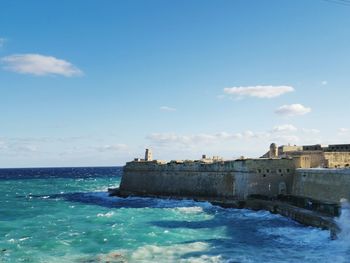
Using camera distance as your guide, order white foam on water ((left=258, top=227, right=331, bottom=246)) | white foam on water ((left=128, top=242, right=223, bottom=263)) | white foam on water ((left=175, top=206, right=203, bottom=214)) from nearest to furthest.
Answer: white foam on water ((left=128, top=242, right=223, bottom=263)) < white foam on water ((left=258, top=227, right=331, bottom=246)) < white foam on water ((left=175, top=206, right=203, bottom=214))

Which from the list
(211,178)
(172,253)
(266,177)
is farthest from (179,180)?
(172,253)

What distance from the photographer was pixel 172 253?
19.2m

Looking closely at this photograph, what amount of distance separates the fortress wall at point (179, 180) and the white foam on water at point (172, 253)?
14.8m

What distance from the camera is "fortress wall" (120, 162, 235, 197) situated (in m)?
35.7

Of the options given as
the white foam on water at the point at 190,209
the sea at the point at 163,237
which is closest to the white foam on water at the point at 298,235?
the sea at the point at 163,237

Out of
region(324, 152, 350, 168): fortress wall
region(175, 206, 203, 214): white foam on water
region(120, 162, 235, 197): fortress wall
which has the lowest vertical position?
region(175, 206, 203, 214): white foam on water

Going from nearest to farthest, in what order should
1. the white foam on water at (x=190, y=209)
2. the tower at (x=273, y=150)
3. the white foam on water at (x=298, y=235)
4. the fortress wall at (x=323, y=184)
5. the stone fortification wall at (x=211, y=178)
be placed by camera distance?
the white foam on water at (x=298, y=235) < the fortress wall at (x=323, y=184) < the white foam on water at (x=190, y=209) < the stone fortification wall at (x=211, y=178) < the tower at (x=273, y=150)

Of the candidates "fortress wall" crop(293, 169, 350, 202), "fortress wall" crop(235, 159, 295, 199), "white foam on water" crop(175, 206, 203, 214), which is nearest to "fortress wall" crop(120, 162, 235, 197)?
"fortress wall" crop(235, 159, 295, 199)

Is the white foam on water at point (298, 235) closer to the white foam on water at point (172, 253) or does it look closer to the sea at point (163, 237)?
the sea at point (163, 237)

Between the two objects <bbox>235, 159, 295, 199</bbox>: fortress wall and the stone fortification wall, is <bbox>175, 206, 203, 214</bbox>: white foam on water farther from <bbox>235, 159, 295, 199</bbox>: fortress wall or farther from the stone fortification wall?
<bbox>235, 159, 295, 199</bbox>: fortress wall

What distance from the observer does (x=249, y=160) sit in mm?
33312

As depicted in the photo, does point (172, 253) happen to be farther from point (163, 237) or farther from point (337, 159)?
point (337, 159)

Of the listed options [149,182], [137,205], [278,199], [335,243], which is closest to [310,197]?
[278,199]

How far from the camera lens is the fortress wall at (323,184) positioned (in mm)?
24319
